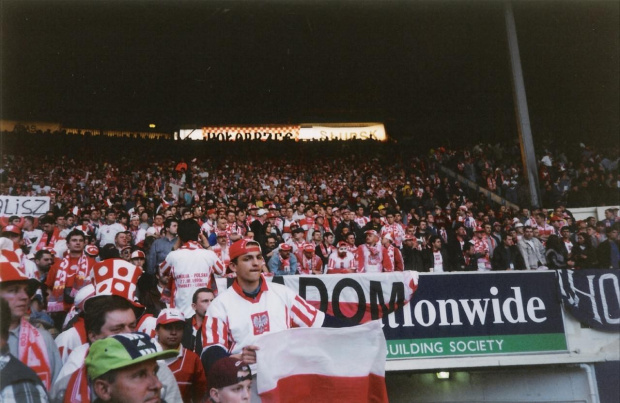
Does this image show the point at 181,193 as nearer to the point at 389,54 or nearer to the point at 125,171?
the point at 125,171

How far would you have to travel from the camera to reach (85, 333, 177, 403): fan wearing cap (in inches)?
93.8

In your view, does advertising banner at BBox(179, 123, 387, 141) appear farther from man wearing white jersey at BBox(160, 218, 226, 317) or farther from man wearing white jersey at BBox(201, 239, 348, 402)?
man wearing white jersey at BBox(201, 239, 348, 402)

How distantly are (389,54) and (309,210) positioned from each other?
13.0 meters

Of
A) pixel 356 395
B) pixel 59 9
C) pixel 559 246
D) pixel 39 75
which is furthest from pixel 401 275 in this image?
pixel 39 75

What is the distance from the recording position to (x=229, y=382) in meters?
3.02

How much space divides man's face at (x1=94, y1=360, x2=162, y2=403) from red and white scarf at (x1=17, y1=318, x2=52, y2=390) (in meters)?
0.94

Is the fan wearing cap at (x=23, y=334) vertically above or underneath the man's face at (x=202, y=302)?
underneath

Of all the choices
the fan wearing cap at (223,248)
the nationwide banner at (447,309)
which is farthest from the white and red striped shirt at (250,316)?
the fan wearing cap at (223,248)

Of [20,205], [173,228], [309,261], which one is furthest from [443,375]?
[20,205]

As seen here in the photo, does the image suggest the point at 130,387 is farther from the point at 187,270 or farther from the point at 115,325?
the point at 187,270

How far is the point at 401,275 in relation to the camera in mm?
7758

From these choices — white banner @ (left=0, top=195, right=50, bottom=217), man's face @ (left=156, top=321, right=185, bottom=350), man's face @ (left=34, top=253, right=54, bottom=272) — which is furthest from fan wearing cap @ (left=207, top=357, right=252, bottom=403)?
white banner @ (left=0, top=195, right=50, bottom=217)

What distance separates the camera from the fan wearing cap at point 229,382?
2998 millimetres

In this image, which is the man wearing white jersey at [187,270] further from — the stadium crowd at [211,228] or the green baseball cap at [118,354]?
the green baseball cap at [118,354]
